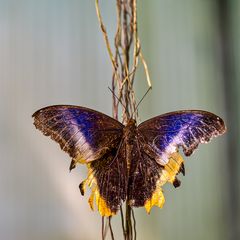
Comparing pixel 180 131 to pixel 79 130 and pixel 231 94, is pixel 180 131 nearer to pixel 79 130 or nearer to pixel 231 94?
pixel 79 130

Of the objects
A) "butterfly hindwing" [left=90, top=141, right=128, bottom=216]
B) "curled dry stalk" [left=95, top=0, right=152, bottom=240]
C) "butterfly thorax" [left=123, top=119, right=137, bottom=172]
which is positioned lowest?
"butterfly hindwing" [left=90, top=141, right=128, bottom=216]

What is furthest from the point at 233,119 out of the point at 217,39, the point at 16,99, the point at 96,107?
the point at 16,99

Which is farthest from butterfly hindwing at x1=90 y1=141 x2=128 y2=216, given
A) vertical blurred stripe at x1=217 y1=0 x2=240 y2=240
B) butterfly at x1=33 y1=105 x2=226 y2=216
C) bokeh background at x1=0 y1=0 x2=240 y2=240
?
vertical blurred stripe at x1=217 y1=0 x2=240 y2=240

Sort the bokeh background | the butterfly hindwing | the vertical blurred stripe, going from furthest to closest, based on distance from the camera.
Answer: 1. the vertical blurred stripe
2. the bokeh background
3. the butterfly hindwing

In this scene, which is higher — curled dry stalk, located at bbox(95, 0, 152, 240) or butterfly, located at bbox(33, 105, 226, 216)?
curled dry stalk, located at bbox(95, 0, 152, 240)

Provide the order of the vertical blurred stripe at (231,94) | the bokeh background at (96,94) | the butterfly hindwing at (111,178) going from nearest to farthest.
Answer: the butterfly hindwing at (111,178)
the bokeh background at (96,94)
the vertical blurred stripe at (231,94)

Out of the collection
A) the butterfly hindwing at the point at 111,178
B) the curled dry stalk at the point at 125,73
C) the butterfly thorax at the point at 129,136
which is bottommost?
the butterfly hindwing at the point at 111,178

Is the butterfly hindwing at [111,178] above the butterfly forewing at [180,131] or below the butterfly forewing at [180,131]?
below

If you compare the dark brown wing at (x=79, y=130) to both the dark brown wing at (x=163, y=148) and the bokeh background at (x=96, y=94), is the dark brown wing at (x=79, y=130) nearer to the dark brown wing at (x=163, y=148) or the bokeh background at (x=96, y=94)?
the dark brown wing at (x=163, y=148)

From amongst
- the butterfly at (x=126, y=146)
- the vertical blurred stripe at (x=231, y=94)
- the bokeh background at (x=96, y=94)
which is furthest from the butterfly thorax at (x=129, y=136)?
the vertical blurred stripe at (x=231, y=94)

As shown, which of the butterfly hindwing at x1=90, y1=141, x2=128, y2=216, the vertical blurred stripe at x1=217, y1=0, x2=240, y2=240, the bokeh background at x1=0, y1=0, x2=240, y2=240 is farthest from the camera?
the vertical blurred stripe at x1=217, y1=0, x2=240, y2=240

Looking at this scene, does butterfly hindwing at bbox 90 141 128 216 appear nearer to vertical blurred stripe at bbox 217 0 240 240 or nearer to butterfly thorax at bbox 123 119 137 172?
butterfly thorax at bbox 123 119 137 172
